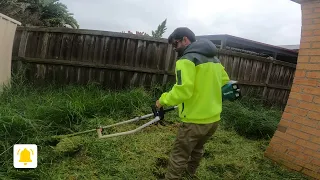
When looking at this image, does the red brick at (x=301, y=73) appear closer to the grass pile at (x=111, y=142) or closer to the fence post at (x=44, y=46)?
the grass pile at (x=111, y=142)

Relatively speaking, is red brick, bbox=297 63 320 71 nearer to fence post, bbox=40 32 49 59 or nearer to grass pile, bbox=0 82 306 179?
grass pile, bbox=0 82 306 179

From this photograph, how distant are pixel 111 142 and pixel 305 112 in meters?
2.57

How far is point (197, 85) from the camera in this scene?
2.46 meters

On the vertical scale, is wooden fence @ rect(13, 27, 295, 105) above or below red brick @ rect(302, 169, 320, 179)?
above

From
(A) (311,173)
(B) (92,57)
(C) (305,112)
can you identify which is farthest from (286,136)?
(B) (92,57)

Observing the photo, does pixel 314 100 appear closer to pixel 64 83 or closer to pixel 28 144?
pixel 28 144

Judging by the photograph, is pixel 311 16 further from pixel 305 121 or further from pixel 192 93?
pixel 192 93

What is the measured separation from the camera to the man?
7.72 ft

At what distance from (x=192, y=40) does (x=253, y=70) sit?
16.6 ft

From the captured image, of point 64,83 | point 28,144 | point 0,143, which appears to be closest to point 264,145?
A: point 28,144

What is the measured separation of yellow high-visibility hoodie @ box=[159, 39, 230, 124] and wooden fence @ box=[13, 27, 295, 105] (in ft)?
12.1

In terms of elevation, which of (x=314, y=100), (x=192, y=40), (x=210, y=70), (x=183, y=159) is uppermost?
(x=192, y=40)

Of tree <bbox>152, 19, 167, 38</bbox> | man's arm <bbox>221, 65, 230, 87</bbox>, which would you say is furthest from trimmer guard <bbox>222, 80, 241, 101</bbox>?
tree <bbox>152, 19, 167, 38</bbox>

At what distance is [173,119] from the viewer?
492 cm
